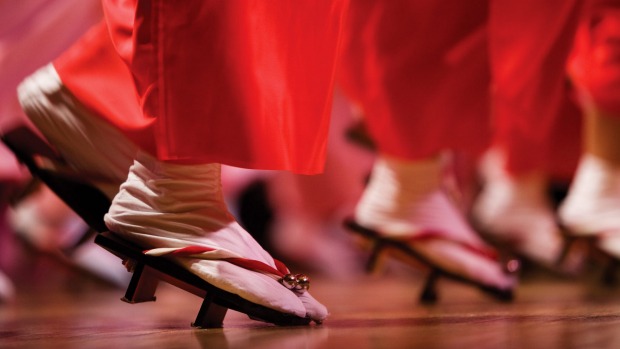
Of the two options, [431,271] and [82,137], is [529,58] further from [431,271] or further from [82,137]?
[82,137]

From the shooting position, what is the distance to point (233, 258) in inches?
38.5

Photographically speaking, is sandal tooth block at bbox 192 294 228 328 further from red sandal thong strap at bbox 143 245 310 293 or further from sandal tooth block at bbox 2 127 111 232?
sandal tooth block at bbox 2 127 111 232

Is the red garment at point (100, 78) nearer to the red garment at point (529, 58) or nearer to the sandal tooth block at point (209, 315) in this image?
the sandal tooth block at point (209, 315)

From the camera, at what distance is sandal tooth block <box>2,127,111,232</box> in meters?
1.09

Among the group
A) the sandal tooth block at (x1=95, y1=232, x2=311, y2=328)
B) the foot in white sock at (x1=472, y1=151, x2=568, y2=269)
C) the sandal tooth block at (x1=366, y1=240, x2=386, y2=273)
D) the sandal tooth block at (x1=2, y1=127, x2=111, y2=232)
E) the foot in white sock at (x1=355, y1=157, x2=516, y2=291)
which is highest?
the sandal tooth block at (x1=2, y1=127, x2=111, y2=232)

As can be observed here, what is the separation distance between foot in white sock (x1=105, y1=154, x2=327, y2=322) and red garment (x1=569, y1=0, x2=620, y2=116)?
0.95 metres

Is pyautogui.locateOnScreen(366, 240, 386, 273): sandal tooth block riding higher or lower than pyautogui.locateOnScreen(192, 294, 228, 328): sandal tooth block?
lower

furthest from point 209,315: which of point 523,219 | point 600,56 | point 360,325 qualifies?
point 523,219

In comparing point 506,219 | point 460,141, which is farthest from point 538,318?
point 506,219

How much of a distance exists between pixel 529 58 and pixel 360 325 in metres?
0.71

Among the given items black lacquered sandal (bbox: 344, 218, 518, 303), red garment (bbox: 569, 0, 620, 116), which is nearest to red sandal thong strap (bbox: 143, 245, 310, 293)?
black lacquered sandal (bbox: 344, 218, 518, 303)

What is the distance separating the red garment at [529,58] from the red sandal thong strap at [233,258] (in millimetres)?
716

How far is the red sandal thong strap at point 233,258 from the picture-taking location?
97 cm

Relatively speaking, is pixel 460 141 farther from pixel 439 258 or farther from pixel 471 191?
pixel 471 191
